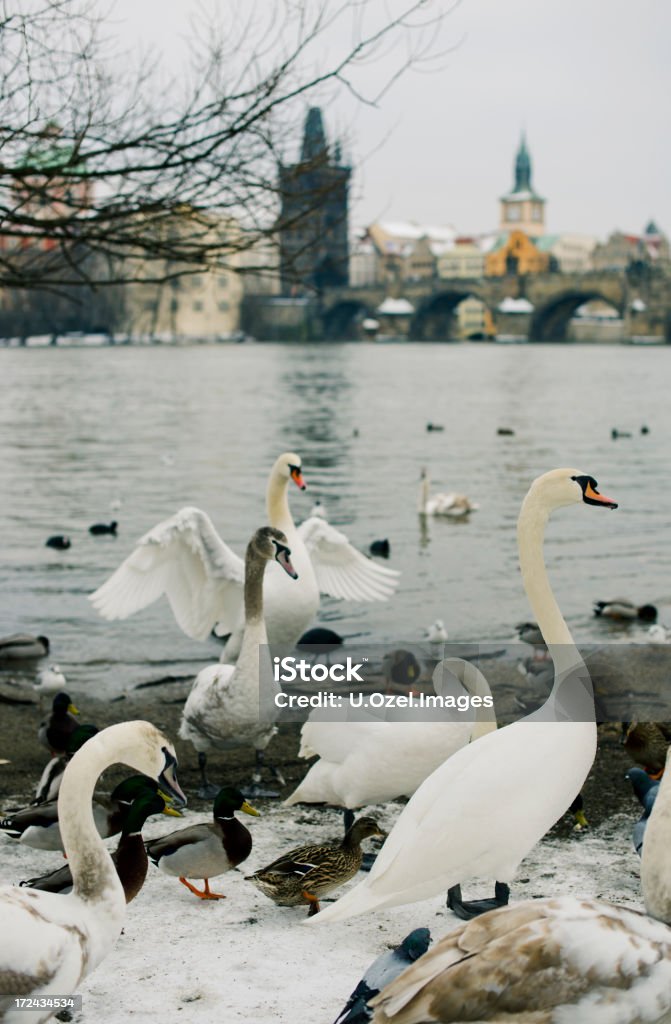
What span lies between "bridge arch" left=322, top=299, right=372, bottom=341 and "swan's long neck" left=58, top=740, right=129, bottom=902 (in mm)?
117977

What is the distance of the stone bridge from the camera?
10100 centimetres

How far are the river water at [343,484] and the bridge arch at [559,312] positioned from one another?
163ft

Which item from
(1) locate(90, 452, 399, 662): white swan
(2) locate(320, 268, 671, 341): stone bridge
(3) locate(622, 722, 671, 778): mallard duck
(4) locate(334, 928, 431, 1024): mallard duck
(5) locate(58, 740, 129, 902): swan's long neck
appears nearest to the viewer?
(4) locate(334, 928, 431, 1024): mallard duck

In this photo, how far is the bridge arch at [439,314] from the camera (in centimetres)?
11581

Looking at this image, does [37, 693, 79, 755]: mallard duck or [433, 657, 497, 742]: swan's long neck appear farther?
[37, 693, 79, 755]: mallard duck

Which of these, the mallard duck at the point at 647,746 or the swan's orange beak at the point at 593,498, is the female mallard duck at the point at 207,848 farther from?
the mallard duck at the point at 647,746

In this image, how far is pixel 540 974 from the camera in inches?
113

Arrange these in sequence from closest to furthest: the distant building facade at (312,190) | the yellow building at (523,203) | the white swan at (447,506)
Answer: the distant building facade at (312,190) < the white swan at (447,506) < the yellow building at (523,203)

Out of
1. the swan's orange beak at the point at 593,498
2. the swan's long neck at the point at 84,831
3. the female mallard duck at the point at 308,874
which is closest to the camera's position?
the swan's long neck at the point at 84,831

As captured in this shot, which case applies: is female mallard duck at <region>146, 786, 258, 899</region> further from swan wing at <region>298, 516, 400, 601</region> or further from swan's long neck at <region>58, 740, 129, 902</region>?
swan wing at <region>298, 516, 400, 601</region>

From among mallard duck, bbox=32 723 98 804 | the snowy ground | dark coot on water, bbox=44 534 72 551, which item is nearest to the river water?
dark coot on water, bbox=44 534 72 551

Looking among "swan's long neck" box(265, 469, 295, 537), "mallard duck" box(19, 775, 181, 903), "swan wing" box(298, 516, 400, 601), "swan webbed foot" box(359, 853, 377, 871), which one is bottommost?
"swan webbed foot" box(359, 853, 377, 871)

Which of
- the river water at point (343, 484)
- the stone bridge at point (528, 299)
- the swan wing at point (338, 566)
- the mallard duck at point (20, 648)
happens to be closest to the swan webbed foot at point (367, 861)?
the swan wing at point (338, 566)

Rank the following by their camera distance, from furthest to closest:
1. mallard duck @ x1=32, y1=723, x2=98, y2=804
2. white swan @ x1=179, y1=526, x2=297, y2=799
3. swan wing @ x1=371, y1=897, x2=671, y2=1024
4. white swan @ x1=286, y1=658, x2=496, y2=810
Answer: white swan @ x1=179, y1=526, x2=297, y2=799
mallard duck @ x1=32, y1=723, x2=98, y2=804
white swan @ x1=286, y1=658, x2=496, y2=810
swan wing @ x1=371, y1=897, x2=671, y2=1024
